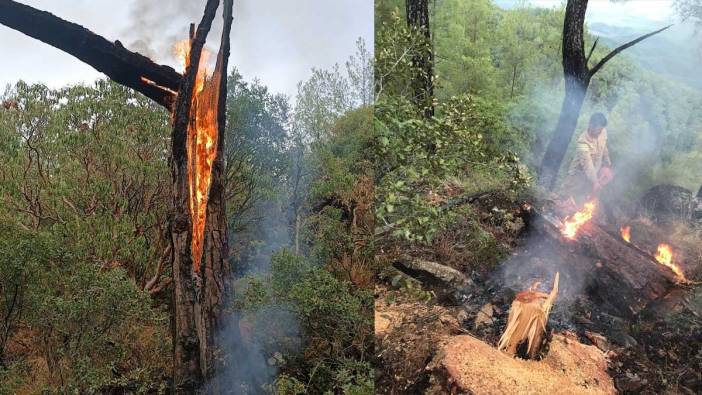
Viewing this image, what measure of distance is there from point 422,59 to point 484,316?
67.4 inches

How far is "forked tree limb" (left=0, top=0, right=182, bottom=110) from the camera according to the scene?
342cm

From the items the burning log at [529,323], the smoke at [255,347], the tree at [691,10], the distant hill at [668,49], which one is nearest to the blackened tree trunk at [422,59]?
the distant hill at [668,49]

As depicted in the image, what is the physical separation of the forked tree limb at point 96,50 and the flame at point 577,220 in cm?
244

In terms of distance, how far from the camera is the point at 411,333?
3883 millimetres

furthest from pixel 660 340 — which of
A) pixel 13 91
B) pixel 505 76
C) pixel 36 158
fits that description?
pixel 13 91

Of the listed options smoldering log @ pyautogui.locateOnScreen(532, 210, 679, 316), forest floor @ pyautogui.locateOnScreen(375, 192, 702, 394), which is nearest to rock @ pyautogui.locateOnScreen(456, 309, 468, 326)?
forest floor @ pyautogui.locateOnScreen(375, 192, 702, 394)

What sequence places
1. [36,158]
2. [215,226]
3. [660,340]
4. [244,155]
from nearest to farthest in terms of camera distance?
[660,340], [215,226], [36,158], [244,155]

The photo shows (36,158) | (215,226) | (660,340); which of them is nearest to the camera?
(660,340)

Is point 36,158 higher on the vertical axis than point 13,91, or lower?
lower

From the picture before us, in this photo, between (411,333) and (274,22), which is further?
(274,22)

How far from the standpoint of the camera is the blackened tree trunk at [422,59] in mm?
4016

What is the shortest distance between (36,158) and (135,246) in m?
0.86

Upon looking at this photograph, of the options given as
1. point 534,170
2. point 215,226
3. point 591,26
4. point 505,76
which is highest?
point 591,26

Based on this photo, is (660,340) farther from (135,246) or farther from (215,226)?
(135,246)
